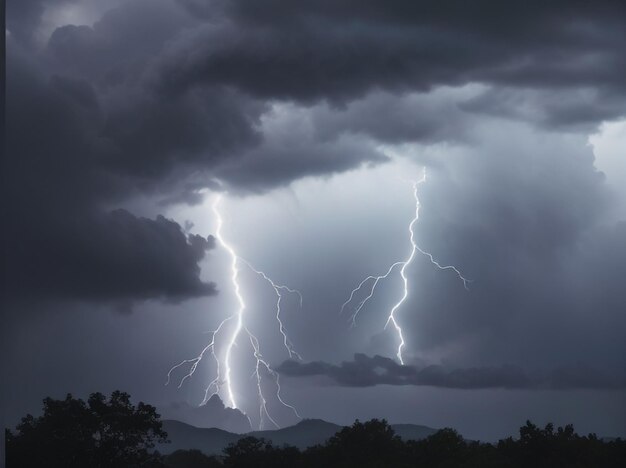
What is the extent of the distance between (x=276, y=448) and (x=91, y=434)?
467 centimetres

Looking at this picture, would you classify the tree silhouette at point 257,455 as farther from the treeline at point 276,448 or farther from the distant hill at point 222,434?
the distant hill at point 222,434

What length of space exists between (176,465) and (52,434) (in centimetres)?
961

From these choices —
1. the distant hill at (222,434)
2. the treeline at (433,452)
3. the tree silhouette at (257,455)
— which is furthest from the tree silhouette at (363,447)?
the distant hill at (222,434)

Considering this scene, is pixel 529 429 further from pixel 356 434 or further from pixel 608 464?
pixel 356 434

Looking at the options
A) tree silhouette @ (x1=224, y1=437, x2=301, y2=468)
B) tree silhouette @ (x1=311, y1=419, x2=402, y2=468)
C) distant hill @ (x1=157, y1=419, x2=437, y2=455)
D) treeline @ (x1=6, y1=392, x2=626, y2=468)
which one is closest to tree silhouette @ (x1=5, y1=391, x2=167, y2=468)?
treeline @ (x1=6, y1=392, x2=626, y2=468)

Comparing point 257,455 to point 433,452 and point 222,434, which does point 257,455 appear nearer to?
point 433,452

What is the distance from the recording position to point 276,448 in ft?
75.6

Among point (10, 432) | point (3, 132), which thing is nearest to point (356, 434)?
point (10, 432)

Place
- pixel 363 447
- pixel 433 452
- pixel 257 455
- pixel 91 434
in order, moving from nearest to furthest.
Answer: pixel 91 434 → pixel 433 452 → pixel 257 455 → pixel 363 447

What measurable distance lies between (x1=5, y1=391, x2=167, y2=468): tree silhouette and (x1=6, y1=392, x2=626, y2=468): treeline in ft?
0.06

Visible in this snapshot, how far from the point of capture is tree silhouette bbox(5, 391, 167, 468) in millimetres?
18719

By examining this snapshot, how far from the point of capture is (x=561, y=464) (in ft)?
60.4

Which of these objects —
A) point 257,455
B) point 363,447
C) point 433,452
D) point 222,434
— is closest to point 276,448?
point 257,455

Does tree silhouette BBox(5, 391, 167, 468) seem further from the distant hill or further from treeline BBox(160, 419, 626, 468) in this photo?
the distant hill
